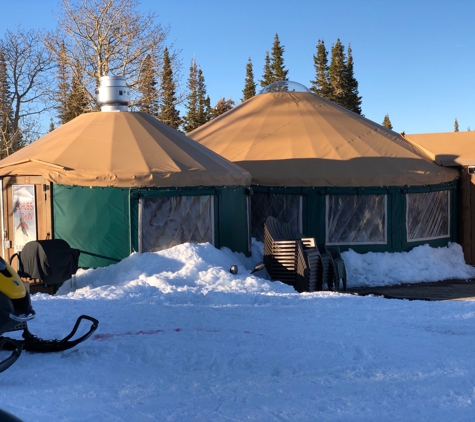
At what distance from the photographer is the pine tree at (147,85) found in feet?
80.2

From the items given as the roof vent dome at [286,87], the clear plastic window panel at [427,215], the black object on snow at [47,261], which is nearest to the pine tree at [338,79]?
the roof vent dome at [286,87]

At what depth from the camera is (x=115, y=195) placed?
30.2 ft

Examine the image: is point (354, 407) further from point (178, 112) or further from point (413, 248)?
point (178, 112)

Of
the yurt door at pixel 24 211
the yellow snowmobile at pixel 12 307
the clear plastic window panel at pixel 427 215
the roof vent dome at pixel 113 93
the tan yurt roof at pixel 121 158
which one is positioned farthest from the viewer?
the clear plastic window panel at pixel 427 215

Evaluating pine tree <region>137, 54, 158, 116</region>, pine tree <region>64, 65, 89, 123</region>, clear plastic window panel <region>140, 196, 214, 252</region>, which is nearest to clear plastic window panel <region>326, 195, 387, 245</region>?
clear plastic window panel <region>140, 196, 214, 252</region>

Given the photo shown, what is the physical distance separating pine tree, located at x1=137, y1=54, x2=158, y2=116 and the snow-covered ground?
17.0 metres

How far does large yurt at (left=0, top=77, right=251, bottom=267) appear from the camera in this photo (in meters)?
9.21

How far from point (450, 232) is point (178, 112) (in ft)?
95.3

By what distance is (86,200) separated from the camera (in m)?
9.24

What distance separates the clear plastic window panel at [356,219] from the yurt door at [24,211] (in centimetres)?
475

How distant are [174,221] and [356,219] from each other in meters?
3.58

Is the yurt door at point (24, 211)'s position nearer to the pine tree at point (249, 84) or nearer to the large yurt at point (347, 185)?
the large yurt at point (347, 185)

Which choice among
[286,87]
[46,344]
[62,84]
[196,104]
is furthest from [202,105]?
[46,344]

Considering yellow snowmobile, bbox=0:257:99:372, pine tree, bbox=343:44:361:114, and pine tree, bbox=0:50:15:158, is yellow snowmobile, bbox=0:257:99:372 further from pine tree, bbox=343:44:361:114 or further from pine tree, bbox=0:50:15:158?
pine tree, bbox=343:44:361:114
